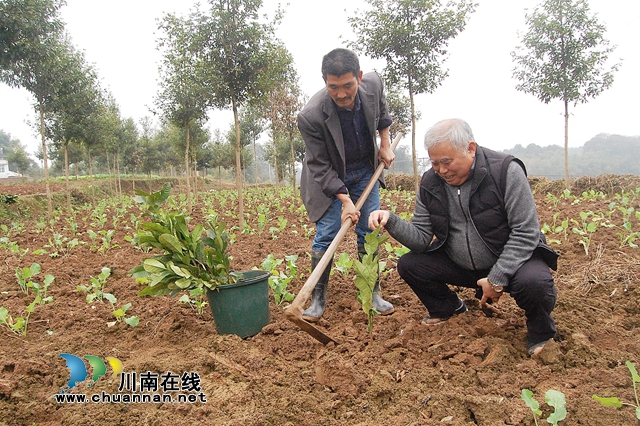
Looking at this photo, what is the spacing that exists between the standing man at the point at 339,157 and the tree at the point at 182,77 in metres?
5.67

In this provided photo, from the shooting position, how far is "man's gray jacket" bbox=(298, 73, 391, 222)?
9.30ft

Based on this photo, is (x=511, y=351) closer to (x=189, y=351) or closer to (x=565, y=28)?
(x=189, y=351)

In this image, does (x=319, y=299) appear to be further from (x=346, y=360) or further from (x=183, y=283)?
(x=183, y=283)

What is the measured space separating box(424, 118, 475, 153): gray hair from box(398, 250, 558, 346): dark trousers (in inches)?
27.6

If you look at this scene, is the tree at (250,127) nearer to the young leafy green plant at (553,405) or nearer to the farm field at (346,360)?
the farm field at (346,360)

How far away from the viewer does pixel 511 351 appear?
2217 mm

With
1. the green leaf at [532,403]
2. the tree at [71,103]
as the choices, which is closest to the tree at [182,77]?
the tree at [71,103]

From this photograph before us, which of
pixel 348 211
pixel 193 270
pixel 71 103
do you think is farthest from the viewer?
pixel 71 103

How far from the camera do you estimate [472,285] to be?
2.58 metres

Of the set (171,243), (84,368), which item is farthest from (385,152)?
(84,368)

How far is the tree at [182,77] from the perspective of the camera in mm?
7969

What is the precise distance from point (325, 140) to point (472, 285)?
4.39 ft

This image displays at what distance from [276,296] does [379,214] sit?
115 cm

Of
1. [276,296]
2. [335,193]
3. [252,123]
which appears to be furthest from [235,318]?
[252,123]
